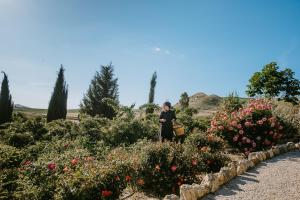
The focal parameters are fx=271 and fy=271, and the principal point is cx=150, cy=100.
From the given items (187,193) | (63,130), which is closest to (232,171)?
(187,193)

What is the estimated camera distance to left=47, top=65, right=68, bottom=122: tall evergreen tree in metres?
22.4

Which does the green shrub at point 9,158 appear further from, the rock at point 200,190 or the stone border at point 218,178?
the rock at point 200,190

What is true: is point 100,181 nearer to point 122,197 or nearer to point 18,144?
point 122,197

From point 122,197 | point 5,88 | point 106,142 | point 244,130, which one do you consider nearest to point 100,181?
point 122,197

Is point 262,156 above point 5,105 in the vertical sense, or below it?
below

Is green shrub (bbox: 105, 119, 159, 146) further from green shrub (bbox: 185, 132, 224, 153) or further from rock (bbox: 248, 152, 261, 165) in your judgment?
rock (bbox: 248, 152, 261, 165)

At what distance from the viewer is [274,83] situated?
107 feet

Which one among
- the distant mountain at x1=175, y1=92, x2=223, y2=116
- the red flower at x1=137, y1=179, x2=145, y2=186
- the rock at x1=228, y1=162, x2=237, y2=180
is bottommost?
the red flower at x1=137, y1=179, x2=145, y2=186

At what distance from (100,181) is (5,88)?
71.6 feet

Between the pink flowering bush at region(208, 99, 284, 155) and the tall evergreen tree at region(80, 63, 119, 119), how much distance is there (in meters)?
17.5

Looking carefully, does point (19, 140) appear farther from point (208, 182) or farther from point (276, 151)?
point (276, 151)

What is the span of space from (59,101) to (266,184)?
2040 cm

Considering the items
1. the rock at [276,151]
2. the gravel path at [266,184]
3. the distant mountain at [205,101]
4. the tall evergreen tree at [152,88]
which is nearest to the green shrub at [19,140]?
the gravel path at [266,184]

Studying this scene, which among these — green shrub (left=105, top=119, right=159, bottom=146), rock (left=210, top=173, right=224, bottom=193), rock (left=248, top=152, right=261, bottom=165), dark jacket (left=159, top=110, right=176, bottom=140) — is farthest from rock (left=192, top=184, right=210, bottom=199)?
green shrub (left=105, top=119, right=159, bottom=146)
